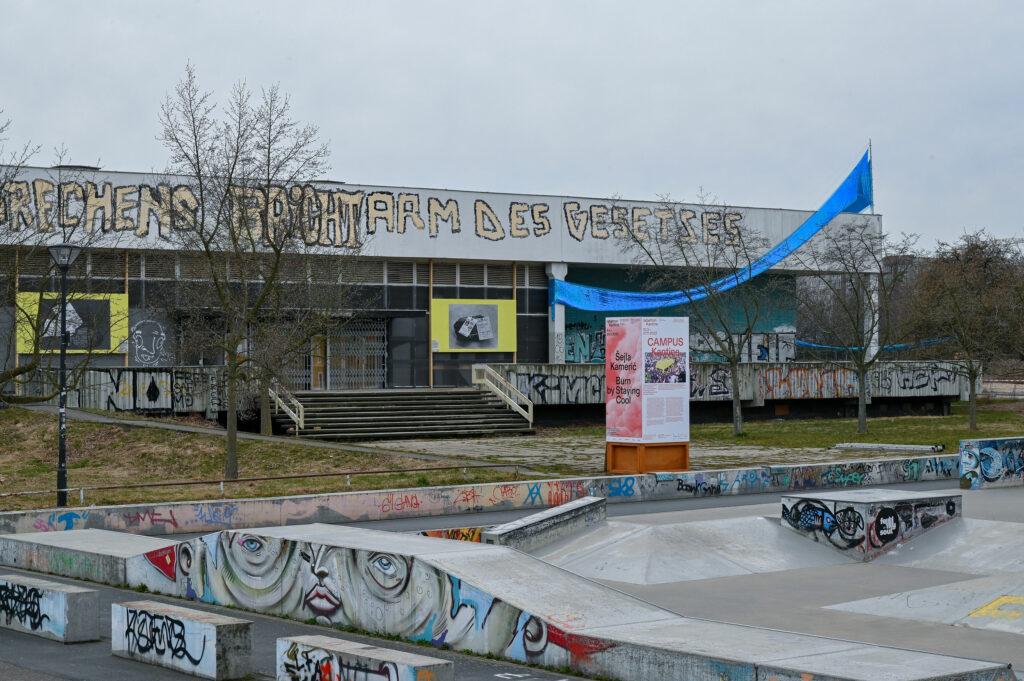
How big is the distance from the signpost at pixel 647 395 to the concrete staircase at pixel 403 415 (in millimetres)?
11554

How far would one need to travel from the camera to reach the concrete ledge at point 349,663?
812 centimetres

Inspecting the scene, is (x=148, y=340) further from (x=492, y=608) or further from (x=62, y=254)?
(x=492, y=608)

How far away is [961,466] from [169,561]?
64.9ft

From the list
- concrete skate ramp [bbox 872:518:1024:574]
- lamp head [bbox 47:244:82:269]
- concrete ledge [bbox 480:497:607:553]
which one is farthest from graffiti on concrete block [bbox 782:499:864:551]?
lamp head [bbox 47:244:82:269]

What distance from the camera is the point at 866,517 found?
17531 mm

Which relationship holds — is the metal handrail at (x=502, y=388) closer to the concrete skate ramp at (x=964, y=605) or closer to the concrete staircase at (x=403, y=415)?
the concrete staircase at (x=403, y=415)

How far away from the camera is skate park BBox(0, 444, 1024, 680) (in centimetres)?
906

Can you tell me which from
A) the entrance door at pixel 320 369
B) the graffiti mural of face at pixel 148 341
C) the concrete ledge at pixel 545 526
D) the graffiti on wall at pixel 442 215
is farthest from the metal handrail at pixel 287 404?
the concrete ledge at pixel 545 526

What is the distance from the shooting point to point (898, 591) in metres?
14.6

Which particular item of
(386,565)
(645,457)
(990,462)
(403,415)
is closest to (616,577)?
(386,565)

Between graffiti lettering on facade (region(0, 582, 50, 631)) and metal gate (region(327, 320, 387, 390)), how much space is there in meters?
33.8

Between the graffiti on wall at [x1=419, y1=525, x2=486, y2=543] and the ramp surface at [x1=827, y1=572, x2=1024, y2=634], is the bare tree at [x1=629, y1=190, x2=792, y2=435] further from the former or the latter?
the ramp surface at [x1=827, y1=572, x2=1024, y2=634]

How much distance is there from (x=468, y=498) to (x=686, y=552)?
7.43 meters

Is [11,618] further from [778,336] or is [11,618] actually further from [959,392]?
[959,392]
